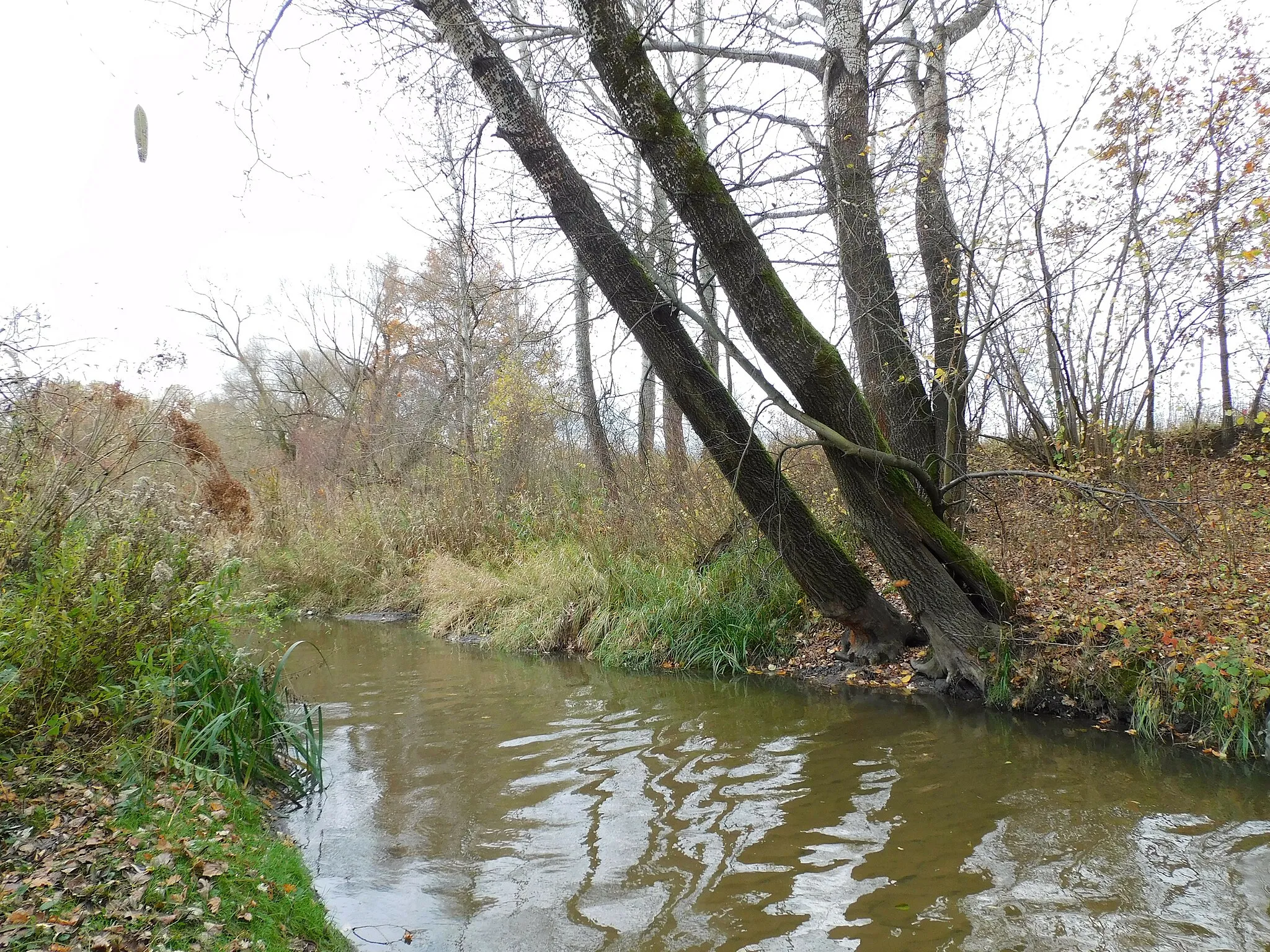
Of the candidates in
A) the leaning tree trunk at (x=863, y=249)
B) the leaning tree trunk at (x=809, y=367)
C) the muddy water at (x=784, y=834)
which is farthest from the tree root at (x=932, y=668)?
the leaning tree trunk at (x=863, y=249)

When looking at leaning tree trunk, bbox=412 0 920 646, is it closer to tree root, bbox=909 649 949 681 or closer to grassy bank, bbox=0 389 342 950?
tree root, bbox=909 649 949 681

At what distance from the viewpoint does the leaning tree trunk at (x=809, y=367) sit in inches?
247

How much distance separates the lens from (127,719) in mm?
4074

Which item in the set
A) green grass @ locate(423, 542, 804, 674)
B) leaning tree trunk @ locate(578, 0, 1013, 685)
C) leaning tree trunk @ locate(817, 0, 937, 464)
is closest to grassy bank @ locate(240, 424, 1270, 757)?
green grass @ locate(423, 542, 804, 674)

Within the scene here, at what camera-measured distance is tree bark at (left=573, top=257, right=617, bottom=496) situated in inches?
460

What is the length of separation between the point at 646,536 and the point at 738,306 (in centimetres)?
456

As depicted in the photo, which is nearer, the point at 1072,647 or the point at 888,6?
the point at 1072,647

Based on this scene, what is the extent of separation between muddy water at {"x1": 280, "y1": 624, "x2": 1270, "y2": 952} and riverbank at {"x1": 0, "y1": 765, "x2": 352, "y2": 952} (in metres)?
0.45

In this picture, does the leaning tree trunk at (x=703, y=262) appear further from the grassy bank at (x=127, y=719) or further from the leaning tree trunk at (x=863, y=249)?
the grassy bank at (x=127, y=719)

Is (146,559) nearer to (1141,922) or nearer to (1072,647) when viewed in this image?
(1141,922)

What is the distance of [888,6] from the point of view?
24.0ft

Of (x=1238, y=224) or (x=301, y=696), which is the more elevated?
(x=1238, y=224)

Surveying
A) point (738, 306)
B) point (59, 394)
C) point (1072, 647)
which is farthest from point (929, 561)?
point (59, 394)

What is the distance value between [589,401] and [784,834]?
9.69 metres
